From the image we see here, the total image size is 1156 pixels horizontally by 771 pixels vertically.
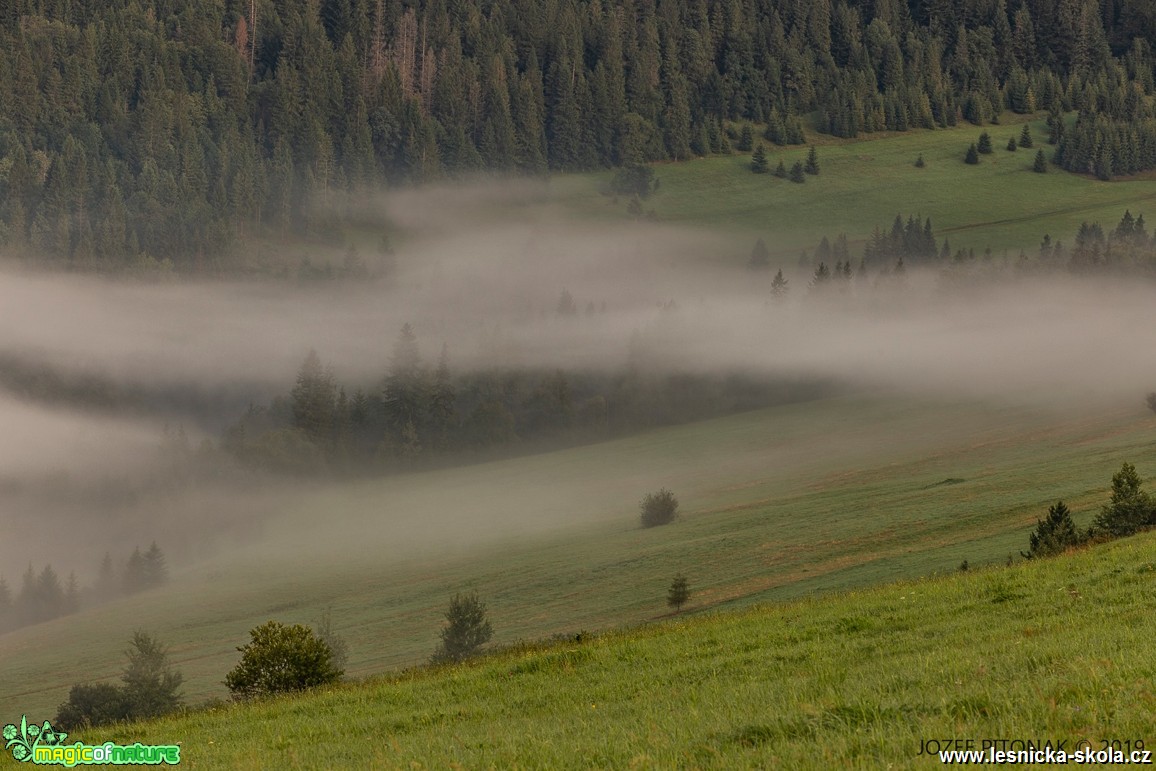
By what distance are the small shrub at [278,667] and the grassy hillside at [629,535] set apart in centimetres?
3117

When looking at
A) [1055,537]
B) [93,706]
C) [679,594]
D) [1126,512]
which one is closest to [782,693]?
→ [1055,537]

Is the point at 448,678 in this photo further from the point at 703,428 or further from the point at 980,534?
the point at 703,428

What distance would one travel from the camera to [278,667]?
3572cm

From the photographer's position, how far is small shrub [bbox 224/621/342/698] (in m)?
35.4

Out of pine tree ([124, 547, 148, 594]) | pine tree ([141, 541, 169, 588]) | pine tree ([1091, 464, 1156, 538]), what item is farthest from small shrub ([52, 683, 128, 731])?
pine tree ([124, 547, 148, 594])

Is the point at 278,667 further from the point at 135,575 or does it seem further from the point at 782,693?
the point at 135,575

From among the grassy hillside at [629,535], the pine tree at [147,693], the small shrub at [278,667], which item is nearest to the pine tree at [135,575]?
the grassy hillside at [629,535]

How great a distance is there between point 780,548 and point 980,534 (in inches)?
666

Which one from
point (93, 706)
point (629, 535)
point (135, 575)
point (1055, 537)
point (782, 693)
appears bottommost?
point (93, 706)

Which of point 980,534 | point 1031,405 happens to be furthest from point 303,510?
point 980,534

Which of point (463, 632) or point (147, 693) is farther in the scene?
point (463, 632)

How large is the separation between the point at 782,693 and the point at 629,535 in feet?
294

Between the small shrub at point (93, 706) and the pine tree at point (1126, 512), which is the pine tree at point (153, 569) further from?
the pine tree at point (1126, 512)

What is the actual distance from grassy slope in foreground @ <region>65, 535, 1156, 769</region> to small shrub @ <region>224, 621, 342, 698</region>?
317cm
